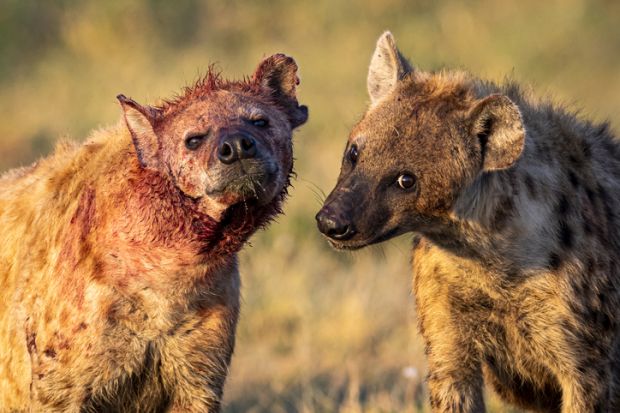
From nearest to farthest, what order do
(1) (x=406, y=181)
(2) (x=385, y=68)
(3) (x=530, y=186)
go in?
(1) (x=406, y=181)
(3) (x=530, y=186)
(2) (x=385, y=68)

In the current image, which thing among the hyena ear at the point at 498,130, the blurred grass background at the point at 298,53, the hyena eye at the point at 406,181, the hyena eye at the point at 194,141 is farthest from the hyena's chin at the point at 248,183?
the blurred grass background at the point at 298,53

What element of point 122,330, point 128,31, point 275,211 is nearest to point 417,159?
point 275,211

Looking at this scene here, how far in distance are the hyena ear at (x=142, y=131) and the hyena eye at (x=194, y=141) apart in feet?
0.41

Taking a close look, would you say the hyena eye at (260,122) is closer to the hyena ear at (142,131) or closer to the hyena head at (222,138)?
the hyena head at (222,138)

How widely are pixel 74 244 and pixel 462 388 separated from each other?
1.49 m

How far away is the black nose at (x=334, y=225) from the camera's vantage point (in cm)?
443

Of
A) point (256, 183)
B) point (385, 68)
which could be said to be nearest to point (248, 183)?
point (256, 183)

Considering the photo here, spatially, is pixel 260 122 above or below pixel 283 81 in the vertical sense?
below

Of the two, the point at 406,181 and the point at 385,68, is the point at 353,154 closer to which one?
the point at 406,181

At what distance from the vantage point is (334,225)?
4.42 metres

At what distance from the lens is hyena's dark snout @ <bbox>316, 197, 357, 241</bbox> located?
443cm

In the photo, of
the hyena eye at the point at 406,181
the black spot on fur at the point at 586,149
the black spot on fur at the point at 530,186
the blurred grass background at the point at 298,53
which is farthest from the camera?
the blurred grass background at the point at 298,53

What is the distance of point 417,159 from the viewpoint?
14.9 ft

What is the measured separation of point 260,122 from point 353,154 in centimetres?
46
